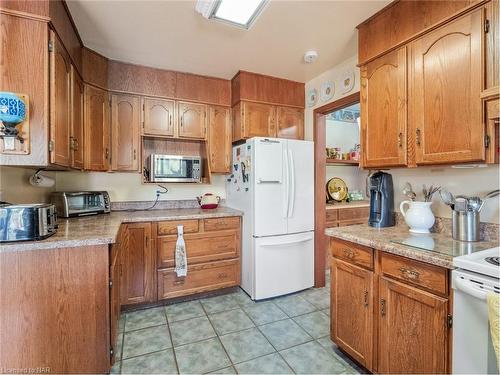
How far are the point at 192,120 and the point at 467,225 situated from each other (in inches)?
103

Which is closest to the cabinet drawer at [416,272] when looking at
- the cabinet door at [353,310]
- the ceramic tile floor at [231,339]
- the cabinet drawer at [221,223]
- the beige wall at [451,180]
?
the cabinet door at [353,310]

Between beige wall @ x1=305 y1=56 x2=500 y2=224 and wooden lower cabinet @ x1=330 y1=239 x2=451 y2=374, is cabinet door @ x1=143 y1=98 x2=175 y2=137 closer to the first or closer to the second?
beige wall @ x1=305 y1=56 x2=500 y2=224

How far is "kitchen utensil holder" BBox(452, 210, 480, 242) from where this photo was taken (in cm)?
147

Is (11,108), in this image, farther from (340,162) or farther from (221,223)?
(340,162)

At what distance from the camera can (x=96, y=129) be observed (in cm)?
248

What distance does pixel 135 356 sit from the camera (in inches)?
72.2

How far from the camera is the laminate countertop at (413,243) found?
126 centimetres

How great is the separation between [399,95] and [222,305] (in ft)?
7.89

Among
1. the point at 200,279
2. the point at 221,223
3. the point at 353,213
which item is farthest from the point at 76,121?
the point at 353,213

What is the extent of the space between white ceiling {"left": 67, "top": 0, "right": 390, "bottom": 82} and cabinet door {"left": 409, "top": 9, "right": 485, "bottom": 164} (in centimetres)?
51

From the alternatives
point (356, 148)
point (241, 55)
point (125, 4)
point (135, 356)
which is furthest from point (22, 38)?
point (356, 148)

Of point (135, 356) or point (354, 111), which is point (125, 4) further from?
point (354, 111)

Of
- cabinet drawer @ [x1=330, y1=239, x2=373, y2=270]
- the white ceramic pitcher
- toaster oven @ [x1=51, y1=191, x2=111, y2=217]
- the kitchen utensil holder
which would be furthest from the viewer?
toaster oven @ [x1=51, y1=191, x2=111, y2=217]

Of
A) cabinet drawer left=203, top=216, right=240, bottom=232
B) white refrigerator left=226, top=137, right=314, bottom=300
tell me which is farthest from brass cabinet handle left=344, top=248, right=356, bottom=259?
cabinet drawer left=203, top=216, right=240, bottom=232
